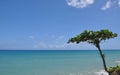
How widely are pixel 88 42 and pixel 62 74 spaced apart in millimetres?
10281

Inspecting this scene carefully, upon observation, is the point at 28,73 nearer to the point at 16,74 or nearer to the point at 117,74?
the point at 16,74

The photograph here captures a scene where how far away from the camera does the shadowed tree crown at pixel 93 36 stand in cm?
2097

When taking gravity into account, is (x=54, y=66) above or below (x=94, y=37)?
below

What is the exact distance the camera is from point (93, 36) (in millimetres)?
21062

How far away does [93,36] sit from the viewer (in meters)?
21.1

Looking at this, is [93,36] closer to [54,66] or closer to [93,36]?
[93,36]

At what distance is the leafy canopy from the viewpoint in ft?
68.8

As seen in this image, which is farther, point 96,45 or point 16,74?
point 16,74

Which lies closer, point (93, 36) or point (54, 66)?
point (93, 36)

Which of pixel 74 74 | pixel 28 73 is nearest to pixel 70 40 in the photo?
pixel 74 74

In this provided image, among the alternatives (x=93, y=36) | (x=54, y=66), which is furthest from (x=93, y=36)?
(x=54, y=66)

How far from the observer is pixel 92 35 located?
2097cm

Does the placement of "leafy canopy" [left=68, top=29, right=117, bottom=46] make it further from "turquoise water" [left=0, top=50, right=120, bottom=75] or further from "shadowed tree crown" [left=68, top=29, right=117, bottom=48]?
"turquoise water" [left=0, top=50, right=120, bottom=75]

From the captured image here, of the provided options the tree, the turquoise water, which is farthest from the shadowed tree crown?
the turquoise water
